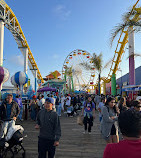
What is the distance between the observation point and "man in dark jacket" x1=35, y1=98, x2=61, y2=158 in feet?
10.3

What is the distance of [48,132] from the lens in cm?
316

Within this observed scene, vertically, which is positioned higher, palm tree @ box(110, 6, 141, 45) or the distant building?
the distant building

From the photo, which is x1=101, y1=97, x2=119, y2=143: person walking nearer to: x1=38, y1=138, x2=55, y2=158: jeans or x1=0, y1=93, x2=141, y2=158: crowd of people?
x1=0, y1=93, x2=141, y2=158: crowd of people

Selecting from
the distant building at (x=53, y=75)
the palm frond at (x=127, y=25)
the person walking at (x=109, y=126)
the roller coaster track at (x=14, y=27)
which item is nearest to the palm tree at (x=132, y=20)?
the palm frond at (x=127, y=25)

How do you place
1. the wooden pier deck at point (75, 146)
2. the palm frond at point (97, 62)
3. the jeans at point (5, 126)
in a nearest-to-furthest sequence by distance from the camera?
the jeans at point (5, 126) → the wooden pier deck at point (75, 146) → the palm frond at point (97, 62)

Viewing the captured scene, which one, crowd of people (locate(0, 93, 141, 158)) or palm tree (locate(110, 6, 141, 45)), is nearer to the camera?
crowd of people (locate(0, 93, 141, 158))

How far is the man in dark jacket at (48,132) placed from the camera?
3.13 m

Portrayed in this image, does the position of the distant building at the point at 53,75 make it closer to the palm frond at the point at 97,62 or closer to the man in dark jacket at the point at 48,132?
the palm frond at the point at 97,62

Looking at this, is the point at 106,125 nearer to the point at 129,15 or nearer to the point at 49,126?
the point at 49,126

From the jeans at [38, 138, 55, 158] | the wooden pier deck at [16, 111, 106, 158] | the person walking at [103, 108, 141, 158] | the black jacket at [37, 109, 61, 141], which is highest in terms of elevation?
the person walking at [103, 108, 141, 158]

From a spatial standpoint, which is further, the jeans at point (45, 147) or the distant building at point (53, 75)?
the distant building at point (53, 75)

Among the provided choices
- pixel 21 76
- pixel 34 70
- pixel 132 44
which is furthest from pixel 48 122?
pixel 34 70

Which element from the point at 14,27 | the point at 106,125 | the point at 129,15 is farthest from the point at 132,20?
the point at 14,27

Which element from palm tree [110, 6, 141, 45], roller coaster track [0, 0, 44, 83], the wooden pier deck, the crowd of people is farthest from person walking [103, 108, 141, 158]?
roller coaster track [0, 0, 44, 83]
